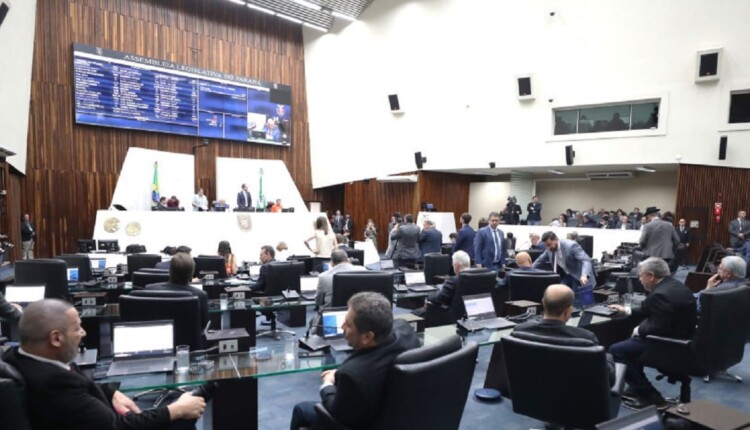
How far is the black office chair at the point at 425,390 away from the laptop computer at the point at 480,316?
53.7 inches

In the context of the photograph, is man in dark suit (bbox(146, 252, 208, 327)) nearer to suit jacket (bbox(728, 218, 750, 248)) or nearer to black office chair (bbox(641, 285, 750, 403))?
black office chair (bbox(641, 285, 750, 403))

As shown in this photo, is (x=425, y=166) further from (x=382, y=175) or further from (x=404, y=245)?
(x=404, y=245)

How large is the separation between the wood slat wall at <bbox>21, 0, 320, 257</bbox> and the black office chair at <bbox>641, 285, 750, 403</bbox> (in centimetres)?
1336

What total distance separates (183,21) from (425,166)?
867cm

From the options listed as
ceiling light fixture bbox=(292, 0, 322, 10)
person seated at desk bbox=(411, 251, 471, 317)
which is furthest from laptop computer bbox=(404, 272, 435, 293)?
ceiling light fixture bbox=(292, 0, 322, 10)

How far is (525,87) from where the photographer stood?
1246 centimetres

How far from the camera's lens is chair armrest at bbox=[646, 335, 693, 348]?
313 cm

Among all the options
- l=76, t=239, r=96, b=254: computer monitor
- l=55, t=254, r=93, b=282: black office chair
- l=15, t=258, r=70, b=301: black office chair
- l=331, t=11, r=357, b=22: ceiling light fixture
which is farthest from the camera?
l=331, t=11, r=357, b=22: ceiling light fixture

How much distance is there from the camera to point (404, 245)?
788cm

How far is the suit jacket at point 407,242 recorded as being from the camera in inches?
307

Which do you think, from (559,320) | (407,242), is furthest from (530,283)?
(407,242)

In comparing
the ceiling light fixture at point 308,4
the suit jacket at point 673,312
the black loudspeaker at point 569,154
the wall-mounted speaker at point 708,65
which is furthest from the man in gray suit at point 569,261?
the ceiling light fixture at point 308,4

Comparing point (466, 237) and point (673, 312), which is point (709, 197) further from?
point (673, 312)

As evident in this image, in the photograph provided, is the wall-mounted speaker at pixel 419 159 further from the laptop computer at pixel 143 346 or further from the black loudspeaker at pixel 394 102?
the laptop computer at pixel 143 346
